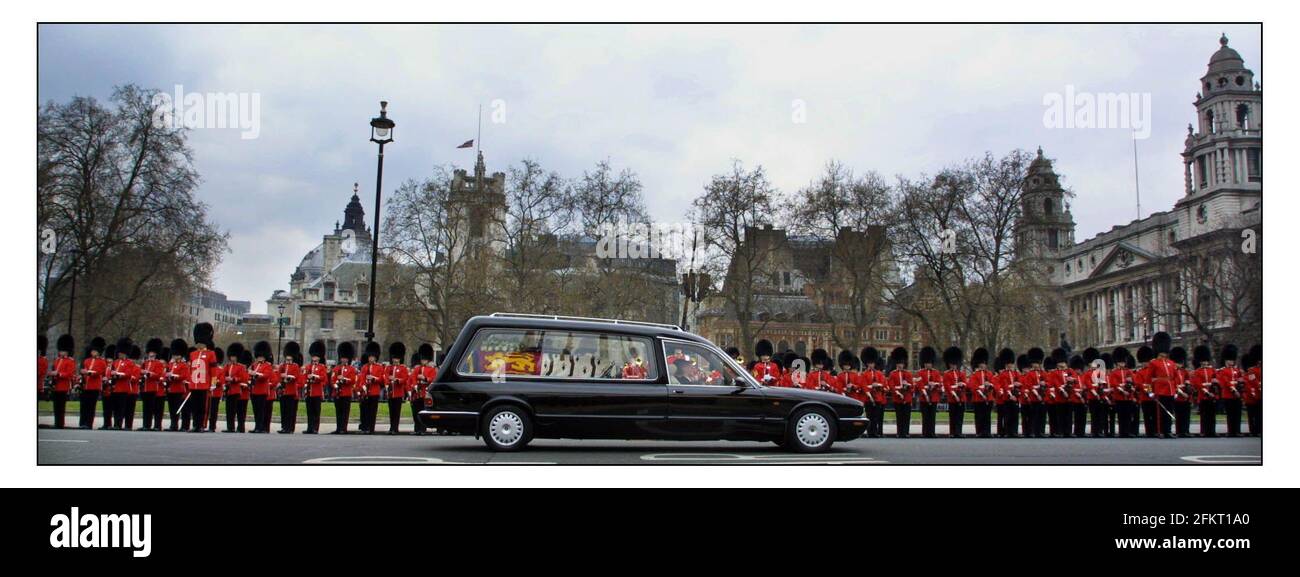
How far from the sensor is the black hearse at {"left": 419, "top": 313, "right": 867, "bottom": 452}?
12555 mm

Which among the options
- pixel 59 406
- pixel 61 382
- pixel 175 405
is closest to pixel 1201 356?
pixel 175 405

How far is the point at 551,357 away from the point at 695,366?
1880 millimetres

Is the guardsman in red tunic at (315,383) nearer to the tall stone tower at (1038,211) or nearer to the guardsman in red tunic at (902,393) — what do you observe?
the guardsman in red tunic at (902,393)

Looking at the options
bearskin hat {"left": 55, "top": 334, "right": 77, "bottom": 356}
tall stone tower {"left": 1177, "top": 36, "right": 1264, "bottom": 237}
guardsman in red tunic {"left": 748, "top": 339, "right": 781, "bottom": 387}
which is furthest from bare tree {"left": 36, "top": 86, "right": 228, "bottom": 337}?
tall stone tower {"left": 1177, "top": 36, "right": 1264, "bottom": 237}

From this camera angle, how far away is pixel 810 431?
42.4ft

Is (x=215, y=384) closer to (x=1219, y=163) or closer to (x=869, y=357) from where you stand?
(x=869, y=357)

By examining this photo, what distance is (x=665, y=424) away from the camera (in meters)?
12.6

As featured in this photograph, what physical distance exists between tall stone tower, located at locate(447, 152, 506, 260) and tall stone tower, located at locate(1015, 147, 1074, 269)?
26467 mm

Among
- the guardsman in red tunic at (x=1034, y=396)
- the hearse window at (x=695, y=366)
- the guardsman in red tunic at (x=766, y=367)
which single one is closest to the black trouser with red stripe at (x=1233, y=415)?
the guardsman in red tunic at (x=1034, y=396)

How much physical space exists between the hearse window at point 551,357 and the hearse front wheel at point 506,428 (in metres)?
0.50

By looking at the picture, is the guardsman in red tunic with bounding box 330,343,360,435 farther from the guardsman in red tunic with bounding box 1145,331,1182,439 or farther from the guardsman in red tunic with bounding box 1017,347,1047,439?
the guardsman in red tunic with bounding box 1145,331,1182,439

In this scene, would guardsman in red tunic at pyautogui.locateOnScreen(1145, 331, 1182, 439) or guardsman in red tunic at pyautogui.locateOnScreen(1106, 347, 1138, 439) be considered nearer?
guardsman in red tunic at pyautogui.locateOnScreen(1145, 331, 1182, 439)

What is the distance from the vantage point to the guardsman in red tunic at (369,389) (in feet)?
60.6
